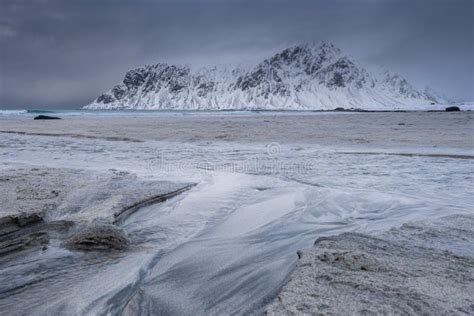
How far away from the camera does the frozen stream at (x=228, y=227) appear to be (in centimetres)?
212

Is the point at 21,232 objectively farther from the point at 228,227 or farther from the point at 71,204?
the point at 228,227

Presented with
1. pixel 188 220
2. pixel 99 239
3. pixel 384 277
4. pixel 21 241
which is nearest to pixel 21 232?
pixel 21 241

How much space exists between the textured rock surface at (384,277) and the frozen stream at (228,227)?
24 cm

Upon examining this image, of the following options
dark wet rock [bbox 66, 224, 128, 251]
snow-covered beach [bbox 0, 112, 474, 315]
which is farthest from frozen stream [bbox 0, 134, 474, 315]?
dark wet rock [bbox 66, 224, 128, 251]

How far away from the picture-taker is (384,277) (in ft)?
6.92

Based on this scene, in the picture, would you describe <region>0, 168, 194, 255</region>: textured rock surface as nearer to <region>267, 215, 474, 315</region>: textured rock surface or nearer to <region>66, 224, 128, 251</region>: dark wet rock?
<region>66, 224, 128, 251</region>: dark wet rock

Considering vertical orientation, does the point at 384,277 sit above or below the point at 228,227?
above

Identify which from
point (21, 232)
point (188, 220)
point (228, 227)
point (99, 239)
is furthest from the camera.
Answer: point (188, 220)

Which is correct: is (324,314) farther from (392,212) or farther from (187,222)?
(392,212)

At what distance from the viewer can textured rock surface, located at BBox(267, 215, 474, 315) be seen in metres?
1.78

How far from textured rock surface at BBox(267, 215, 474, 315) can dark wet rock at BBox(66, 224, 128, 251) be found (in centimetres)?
150

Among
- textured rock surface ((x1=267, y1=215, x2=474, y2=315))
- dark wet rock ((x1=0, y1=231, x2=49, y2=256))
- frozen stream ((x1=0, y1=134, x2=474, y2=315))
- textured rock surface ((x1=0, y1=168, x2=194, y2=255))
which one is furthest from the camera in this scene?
textured rock surface ((x1=0, y1=168, x2=194, y2=255))

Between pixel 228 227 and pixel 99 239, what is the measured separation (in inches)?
48.3

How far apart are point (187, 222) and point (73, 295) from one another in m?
1.63
